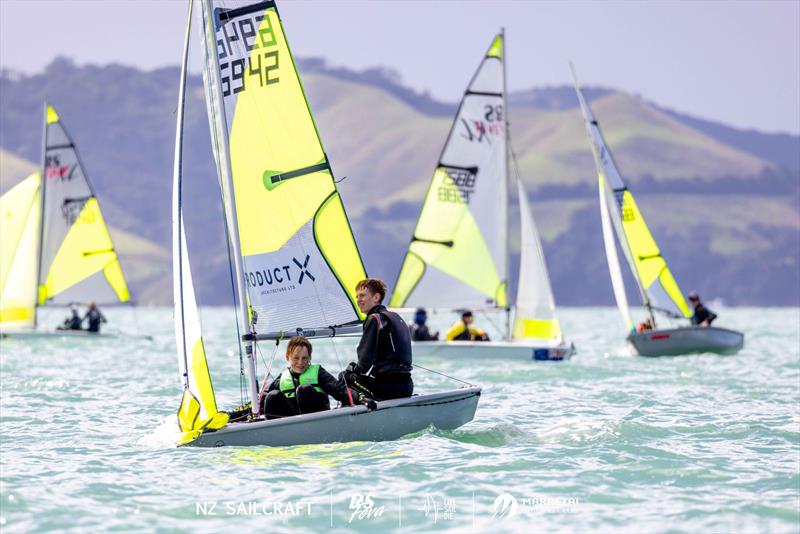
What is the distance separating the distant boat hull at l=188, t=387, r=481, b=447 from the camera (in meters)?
10.2

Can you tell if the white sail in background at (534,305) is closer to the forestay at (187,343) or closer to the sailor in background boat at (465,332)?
the sailor in background boat at (465,332)

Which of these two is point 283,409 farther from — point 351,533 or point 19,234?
point 19,234

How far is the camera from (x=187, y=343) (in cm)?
1049

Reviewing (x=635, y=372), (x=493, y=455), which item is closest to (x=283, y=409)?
(x=493, y=455)

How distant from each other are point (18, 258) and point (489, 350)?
14.9 m

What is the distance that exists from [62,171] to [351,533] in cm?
2682

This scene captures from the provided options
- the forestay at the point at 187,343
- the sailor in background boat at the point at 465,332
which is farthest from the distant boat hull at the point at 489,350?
the forestay at the point at 187,343

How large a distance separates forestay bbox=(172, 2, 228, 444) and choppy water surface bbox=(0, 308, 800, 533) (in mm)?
286

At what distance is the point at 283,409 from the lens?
10672mm

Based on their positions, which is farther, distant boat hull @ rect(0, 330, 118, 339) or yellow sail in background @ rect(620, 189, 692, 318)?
distant boat hull @ rect(0, 330, 118, 339)

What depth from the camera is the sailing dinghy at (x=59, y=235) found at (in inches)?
1252

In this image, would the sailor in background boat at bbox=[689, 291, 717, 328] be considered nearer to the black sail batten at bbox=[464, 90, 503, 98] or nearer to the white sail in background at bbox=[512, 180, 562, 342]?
the white sail in background at bbox=[512, 180, 562, 342]

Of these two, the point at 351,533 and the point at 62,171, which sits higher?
the point at 62,171

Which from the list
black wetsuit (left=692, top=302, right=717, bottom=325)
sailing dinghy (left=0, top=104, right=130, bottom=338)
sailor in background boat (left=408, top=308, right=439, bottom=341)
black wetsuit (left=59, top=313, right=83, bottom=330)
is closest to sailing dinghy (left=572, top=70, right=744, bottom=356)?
black wetsuit (left=692, top=302, right=717, bottom=325)
